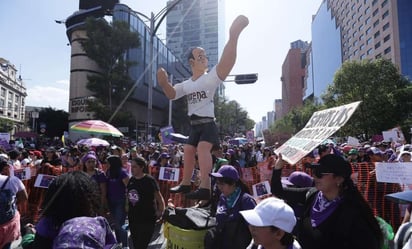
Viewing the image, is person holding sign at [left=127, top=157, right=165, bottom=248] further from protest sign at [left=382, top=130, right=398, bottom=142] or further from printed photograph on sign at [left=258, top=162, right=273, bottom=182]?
protest sign at [left=382, top=130, right=398, bottom=142]

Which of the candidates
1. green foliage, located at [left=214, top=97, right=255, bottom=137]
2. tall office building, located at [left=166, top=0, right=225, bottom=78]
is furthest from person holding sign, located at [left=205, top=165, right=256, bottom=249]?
green foliage, located at [left=214, top=97, right=255, bottom=137]

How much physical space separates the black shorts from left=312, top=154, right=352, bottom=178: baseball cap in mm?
1493

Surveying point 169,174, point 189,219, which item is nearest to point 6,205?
point 189,219

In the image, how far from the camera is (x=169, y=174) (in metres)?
7.53

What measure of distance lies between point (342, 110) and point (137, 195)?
2970mm

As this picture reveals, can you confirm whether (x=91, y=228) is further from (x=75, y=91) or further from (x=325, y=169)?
(x=75, y=91)

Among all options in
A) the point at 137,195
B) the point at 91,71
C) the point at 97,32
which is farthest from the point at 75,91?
the point at 137,195

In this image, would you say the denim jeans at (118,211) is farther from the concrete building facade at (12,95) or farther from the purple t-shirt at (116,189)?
the concrete building facade at (12,95)

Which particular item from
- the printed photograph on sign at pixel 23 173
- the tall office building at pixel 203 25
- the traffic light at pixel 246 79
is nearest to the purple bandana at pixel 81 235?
the printed photograph on sign at pixel 23 173

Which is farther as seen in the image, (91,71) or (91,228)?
(91,71)

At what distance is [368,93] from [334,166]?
28197mm

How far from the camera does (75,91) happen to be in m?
32.6

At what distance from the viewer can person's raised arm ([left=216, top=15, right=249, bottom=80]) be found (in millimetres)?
3537

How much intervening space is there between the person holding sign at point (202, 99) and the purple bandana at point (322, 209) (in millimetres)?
1481
